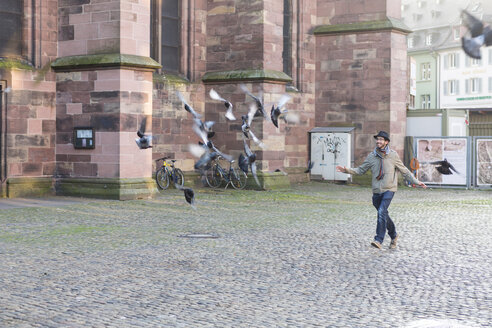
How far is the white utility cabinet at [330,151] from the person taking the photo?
23781mm

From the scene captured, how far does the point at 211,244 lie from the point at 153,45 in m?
11.9

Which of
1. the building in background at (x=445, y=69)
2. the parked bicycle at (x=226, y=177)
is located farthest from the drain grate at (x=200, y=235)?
the building in background at (x=445, y=69)

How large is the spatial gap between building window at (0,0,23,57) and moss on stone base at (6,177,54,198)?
2.92 meters

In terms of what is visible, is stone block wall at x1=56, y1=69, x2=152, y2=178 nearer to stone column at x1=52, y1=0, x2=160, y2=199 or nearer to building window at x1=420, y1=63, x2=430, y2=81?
stone column at x1=52, y1=0, x2=160, y2=199

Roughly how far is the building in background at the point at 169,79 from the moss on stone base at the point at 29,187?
0.02 metres

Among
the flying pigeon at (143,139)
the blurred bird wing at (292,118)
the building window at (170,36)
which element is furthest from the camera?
the blurred bird wing at (292,118)

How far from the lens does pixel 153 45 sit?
20.8 metres

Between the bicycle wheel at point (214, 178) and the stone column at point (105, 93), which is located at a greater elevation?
the stone column at point (105, 93)

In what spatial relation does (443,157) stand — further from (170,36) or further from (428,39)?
(428,39)

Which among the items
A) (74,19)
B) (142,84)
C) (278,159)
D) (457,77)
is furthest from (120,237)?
(457,77)

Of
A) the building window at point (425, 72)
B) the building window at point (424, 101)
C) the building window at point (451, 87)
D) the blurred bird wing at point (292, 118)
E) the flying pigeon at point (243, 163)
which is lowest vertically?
the flying pigeon at point (243, 163)

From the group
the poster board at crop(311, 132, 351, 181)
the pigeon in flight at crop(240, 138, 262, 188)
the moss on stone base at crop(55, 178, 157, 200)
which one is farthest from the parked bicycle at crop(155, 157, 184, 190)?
the poster board at crop(311, 132, 351, 181)

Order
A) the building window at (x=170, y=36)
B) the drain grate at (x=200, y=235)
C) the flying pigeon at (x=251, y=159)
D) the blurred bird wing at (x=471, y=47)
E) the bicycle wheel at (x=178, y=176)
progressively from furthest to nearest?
the building window at (x=170, y=36)
the bicycle wheel at (x=178, y=176)
the flying pigeon at (x=251, y=159)
the drain grate at (x=200, y=235)
the blurred bird wing at (x=471, y=47)

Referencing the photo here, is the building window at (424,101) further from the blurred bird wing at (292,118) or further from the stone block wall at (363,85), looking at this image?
the blurred bird wing at (292,118)
